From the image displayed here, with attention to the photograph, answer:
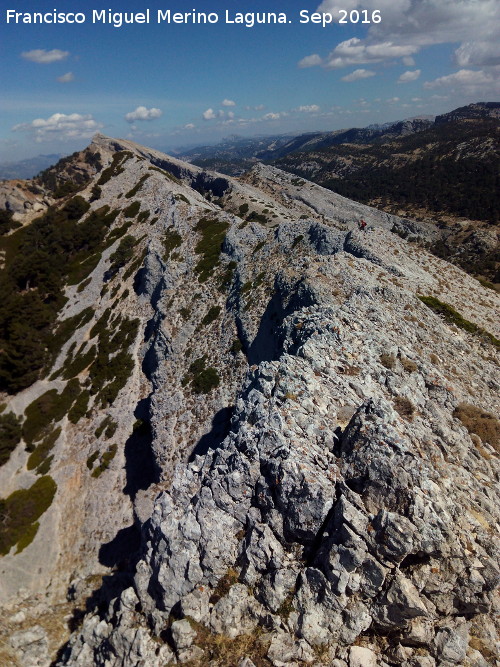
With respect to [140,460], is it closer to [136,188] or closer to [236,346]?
[236,346]

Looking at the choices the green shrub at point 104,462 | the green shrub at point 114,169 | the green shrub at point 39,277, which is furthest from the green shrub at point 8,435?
the green shrub at point 114,169

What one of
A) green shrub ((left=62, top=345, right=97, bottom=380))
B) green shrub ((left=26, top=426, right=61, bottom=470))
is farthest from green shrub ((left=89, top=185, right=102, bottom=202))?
green shrub ((left=26, top=426, right=61, bottom=470))

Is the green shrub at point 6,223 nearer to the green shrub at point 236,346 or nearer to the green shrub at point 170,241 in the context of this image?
the green shrub at point 170,241

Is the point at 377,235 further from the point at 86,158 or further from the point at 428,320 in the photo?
the point at 86,158

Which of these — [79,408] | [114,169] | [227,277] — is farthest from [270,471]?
[114,169]

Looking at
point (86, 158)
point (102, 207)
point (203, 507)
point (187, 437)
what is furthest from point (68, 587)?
point (86, 158)

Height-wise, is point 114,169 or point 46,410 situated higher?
A: point 114,169
